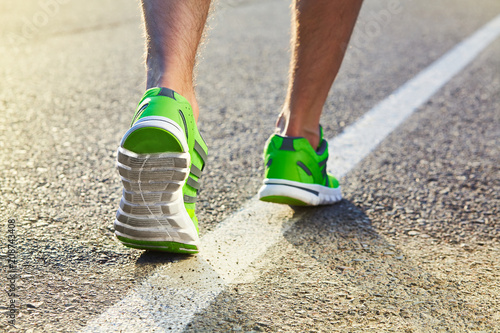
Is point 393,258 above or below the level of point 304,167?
below

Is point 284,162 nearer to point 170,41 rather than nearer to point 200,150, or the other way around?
point 200,150

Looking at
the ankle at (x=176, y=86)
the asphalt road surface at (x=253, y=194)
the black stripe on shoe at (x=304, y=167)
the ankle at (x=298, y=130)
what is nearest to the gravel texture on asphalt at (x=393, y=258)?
the asphalt road surface at (x=253, y=194)

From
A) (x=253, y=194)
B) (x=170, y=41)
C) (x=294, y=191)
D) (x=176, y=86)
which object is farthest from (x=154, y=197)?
(x=253, y=194)

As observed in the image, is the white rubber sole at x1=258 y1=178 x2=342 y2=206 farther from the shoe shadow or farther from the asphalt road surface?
the shoe shadow

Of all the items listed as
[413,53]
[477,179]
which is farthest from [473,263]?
[413,53]

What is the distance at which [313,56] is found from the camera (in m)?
1.99

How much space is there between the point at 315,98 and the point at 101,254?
35.1 inches

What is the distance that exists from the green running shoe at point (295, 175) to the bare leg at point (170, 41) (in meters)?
0.44

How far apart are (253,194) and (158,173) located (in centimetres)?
71

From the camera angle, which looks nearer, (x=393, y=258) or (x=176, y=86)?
(x=176, y=86)

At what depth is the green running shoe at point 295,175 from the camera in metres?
1.86

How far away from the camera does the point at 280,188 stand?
6.06 ft

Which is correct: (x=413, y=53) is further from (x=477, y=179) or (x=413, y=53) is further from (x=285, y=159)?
(x=285, y=159)

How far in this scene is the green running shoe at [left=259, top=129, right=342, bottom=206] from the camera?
73.1 inches
